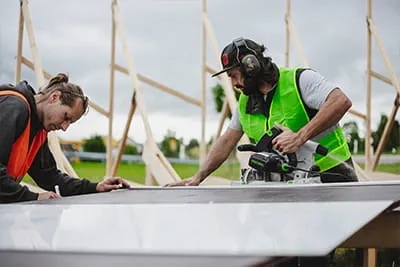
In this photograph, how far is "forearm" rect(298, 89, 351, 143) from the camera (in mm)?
2266

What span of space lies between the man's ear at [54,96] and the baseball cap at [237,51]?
0.80 meters

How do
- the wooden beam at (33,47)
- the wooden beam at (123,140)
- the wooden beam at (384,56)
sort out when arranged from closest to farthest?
1. the wooden beam at (33,47)
2. the wooden beam at (123,140)
3. the wooden beam at (384,56)

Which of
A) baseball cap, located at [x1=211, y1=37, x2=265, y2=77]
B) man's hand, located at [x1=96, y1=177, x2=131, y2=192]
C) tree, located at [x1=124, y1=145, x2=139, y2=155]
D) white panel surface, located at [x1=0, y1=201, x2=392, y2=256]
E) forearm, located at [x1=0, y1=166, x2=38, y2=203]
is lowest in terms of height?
tree, located at [x1=124, y1=145, x2=139, y2=155]

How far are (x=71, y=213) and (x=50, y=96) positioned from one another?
99 cm

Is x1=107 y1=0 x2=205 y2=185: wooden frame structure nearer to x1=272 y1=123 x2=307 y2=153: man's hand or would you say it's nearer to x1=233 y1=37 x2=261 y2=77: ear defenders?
x1=233 y1=37 x2=261 y2=77: ear defenders

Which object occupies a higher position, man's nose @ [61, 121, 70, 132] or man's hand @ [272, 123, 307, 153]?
man's nose @ [61, 121, 70, 132]

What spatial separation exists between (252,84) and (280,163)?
1.46 feet

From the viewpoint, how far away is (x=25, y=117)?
5.93ft

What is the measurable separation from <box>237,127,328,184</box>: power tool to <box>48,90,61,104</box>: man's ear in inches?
30.8

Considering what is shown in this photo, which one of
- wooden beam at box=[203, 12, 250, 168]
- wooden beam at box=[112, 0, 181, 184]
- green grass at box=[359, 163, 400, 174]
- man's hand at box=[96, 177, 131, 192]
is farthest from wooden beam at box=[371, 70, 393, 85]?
man's hand at box=[96, 177, 131, 192]

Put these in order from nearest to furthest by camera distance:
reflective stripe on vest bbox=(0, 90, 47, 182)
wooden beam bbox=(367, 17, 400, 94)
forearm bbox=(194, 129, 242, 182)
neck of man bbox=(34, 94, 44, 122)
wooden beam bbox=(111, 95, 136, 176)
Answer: reflective stripe on vest bbox=(0, 90, 47, 182) < neck of man bbox=(34, 94, 44, 122) < forearm bbox=(194, 129, 242, 182) < wooden beam bbox=(111, 95, 136, 176) < wooden beam bbox=(367, 17, 400, 94)

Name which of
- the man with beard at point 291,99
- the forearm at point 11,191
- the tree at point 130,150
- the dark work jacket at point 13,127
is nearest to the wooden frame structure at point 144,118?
the tree at point 130,150

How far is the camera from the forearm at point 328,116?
2266 millimetres

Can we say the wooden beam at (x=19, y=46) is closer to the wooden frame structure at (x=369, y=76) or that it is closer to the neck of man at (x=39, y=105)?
the wooden frame structure at (x=369, y=76)
